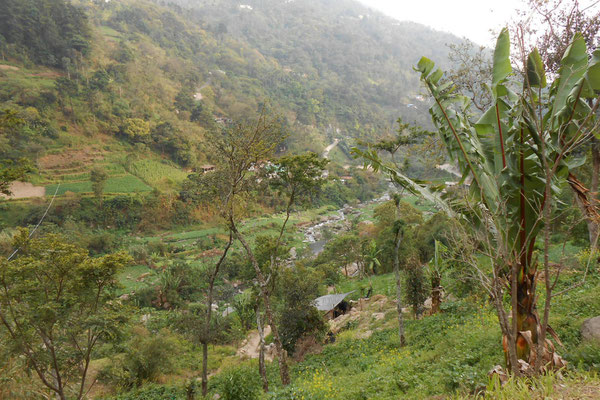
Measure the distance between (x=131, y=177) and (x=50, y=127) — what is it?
8642 mm

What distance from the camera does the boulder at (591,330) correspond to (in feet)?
11.5

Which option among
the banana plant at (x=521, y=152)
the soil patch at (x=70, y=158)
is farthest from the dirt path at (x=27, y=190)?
the banana plant at (x=521, y=152)

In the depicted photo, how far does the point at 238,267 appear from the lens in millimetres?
20672

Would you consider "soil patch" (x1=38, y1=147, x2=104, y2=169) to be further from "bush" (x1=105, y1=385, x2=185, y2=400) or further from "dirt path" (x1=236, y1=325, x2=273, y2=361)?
"bush" (x1=105, y1=385, x2=185, y2=400)

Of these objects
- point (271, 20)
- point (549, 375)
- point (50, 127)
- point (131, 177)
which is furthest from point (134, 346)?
point (271, 20)

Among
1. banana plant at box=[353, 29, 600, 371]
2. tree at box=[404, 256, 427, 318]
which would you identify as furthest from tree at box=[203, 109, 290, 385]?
banana plant at box=[353, 29, 600, 371]

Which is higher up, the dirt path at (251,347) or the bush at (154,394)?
the bush at (154,394)

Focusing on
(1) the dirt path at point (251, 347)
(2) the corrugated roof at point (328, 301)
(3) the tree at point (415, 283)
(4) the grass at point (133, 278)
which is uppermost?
(3) the tree at point (415, 283)

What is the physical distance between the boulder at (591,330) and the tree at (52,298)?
7470mm

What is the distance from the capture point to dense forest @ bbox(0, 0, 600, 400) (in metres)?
2.62

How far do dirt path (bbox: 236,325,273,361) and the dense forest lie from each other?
10cm

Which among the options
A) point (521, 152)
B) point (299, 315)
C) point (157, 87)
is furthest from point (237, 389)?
point (157, 87)

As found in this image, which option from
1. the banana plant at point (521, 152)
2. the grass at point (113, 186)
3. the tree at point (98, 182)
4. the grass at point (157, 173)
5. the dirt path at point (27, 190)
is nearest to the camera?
the banana plant at point (521, 152)

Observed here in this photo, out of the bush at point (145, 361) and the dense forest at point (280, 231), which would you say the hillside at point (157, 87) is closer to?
the dense forest at point (280, 231)
